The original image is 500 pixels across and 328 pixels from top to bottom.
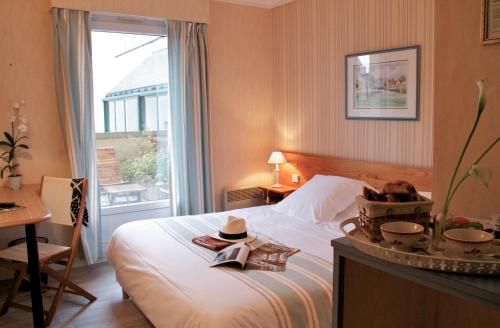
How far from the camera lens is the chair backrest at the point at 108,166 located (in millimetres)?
4355

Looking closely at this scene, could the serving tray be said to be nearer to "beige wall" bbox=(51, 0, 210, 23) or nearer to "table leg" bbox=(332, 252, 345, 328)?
"table leg" bbox=(332, 252, 345, 328)

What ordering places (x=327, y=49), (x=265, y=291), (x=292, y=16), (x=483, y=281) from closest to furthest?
1. (x=483, y=281)
2. (x=265, y=291)
3. (x=327, y=49)
4. (x=292, y=16)

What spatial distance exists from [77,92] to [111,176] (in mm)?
897

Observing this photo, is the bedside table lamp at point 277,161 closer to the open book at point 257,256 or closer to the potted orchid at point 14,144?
the open book at point 257,256

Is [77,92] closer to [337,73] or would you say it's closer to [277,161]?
[277,161]

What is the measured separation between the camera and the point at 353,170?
4.19m

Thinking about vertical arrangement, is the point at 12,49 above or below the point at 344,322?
above

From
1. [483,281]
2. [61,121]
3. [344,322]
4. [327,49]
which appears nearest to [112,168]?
[61,121]

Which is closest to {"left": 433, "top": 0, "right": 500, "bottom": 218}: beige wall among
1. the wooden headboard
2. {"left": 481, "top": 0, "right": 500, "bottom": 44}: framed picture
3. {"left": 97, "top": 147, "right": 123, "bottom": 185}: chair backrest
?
{"left": 481, "top": 0, "right": 500, "bottom": 44}: framed picture

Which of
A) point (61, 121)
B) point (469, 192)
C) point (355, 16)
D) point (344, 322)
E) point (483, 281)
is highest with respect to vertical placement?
point (355, 16)

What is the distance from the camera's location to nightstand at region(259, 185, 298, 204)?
478cm

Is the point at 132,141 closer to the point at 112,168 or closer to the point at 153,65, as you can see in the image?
the point at 112,168

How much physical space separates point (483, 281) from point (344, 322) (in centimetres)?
42

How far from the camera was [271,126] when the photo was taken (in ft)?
17.6
